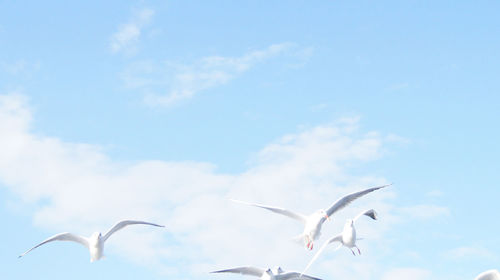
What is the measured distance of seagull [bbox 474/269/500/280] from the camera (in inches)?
1528

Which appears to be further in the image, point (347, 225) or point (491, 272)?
point (347, 225)

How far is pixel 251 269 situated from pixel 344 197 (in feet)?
21.9

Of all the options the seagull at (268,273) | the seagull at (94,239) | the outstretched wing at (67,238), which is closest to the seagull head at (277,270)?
the seagull at (268,273)

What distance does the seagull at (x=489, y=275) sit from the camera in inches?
1528

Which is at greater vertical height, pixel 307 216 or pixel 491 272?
pixel 307 216

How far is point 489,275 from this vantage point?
39.1 meters

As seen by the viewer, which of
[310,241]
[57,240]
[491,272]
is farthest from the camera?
[57,240]

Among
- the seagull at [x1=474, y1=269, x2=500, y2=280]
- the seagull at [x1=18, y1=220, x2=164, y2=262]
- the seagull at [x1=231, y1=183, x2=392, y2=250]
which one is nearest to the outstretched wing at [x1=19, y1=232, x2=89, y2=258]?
the seagull at [x1=18, y1=220, x2=164, y2=262]

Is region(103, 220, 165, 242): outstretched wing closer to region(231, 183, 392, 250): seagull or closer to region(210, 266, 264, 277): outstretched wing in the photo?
region(231, 183, 392, 250): seagull

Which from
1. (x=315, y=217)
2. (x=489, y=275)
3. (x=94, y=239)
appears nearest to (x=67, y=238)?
(x=94, y=239)

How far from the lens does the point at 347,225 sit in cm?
4375

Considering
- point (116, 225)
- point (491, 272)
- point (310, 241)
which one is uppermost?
point (116, 225)

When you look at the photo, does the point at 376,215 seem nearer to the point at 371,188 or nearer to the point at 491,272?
the point at 371,188

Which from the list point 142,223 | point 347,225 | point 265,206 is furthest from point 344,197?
point 142,223
